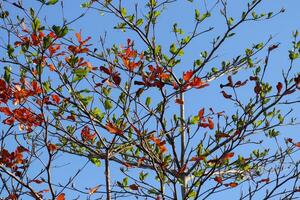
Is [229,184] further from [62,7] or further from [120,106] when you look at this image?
[62,7]

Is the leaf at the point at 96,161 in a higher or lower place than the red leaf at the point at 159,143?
higher

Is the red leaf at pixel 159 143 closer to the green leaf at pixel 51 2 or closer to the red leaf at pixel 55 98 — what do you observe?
the red leaf at pixel 55 98

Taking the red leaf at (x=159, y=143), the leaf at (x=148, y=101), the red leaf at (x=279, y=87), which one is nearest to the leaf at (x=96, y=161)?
the leaf at (x=148, y=101)

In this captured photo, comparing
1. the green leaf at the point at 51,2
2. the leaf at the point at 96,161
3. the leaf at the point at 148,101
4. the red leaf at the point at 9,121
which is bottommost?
the red leaf at the point at 9,121

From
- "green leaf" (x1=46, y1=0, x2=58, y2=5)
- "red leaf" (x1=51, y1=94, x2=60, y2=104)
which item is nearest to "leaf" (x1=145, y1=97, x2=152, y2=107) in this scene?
"red leaf" (x1=51, y1=94, x2=60, y2=104)

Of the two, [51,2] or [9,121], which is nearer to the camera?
[51,2]

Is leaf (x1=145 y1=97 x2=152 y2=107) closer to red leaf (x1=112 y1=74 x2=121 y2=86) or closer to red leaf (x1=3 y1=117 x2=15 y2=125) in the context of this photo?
red leaf (x1=112 y1=74 x2=121 y2=86)

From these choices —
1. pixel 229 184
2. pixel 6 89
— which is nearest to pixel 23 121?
pixel 6 89

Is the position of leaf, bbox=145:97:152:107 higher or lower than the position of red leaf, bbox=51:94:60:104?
higher

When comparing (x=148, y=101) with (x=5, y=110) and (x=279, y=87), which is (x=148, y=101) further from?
(x=5, y=110)

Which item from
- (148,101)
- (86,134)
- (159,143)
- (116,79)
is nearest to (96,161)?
(86,134)

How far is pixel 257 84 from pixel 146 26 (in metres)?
1.69

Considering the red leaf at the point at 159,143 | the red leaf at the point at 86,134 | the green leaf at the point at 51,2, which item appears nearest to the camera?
the green leaf at the point at 51,2

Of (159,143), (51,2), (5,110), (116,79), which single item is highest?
(51,2)
